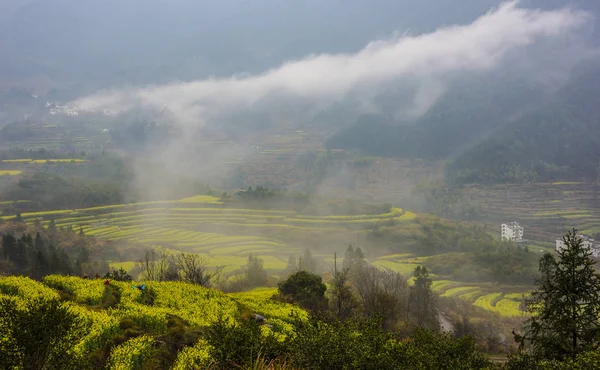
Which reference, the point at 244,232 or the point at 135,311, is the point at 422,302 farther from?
the point at 244,232

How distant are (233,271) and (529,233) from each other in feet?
360

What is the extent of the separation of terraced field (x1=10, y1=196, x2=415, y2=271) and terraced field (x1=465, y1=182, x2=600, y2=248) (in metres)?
45.3

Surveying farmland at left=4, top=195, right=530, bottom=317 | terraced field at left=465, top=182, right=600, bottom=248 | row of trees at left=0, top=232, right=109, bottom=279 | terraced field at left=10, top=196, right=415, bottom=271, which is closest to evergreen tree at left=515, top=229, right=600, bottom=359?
row of trees at left=0, top=232, right=109, bottom=279

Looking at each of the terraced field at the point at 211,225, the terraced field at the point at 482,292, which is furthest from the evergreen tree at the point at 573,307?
the terraced field at the point at 211,225

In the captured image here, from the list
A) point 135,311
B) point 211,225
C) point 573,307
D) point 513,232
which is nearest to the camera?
point 573,307

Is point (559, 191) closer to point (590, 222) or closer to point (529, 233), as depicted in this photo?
point (590, 222)

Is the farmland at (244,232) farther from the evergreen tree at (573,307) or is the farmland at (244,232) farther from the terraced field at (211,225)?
the evergreen tree at (573,307)

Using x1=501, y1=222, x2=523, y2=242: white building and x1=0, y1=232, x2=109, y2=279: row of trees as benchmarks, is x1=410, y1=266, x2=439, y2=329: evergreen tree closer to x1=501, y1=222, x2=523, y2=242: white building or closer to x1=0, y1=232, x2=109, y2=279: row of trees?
x1=0, y1=232, x2=109, y2=279: row of trees

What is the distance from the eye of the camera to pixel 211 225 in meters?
111

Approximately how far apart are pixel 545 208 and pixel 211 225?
12635cm

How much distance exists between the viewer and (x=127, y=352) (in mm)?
13344

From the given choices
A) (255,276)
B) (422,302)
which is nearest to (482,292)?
(422,302)

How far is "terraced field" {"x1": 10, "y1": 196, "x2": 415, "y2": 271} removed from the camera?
305 feet

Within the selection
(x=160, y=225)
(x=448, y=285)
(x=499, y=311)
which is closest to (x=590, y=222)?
(x=448, y=285)
